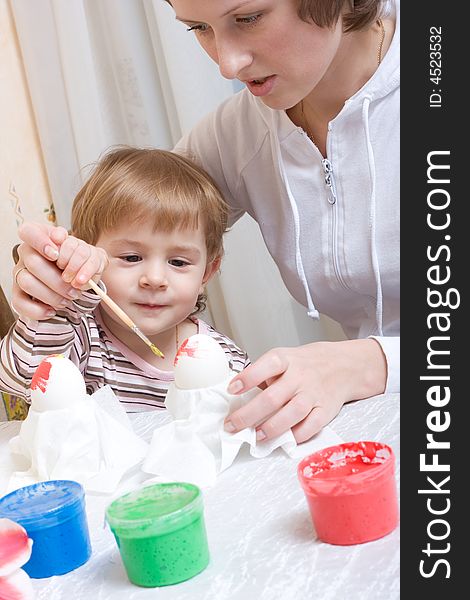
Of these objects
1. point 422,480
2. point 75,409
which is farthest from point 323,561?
point 75,409

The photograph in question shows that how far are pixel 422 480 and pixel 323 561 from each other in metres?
0.11

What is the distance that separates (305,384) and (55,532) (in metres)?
0.37

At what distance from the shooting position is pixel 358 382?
40.8 inches

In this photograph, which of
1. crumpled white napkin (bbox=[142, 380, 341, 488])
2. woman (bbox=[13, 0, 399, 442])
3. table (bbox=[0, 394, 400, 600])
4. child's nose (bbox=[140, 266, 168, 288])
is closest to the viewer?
table (bbox=[0, 394, 400, 600])

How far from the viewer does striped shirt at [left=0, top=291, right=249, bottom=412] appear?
1.20 m

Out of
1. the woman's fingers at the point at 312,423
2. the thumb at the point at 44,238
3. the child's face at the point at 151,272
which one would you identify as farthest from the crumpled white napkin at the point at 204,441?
the child's face at the point at 151,272

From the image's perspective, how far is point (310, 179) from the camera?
136 centimetres

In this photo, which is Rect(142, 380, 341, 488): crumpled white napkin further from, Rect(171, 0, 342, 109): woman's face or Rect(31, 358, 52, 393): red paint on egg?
Rect(171, 0, 342, 109): woman's face

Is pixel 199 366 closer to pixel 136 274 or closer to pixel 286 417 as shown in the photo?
pixel 286 417

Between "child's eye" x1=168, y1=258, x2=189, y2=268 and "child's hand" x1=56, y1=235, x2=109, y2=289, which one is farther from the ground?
"child's hand" x1=56, y1=235, x2=109, y2=289

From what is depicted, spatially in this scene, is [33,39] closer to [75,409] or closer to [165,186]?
[165,186]

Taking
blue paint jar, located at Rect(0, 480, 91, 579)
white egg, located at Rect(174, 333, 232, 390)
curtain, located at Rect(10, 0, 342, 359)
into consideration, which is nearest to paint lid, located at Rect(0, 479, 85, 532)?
blue paint jar, located at Rect(0, 480, 91, 579)

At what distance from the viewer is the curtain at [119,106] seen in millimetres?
1857

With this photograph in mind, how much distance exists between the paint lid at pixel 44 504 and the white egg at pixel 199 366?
21cm
